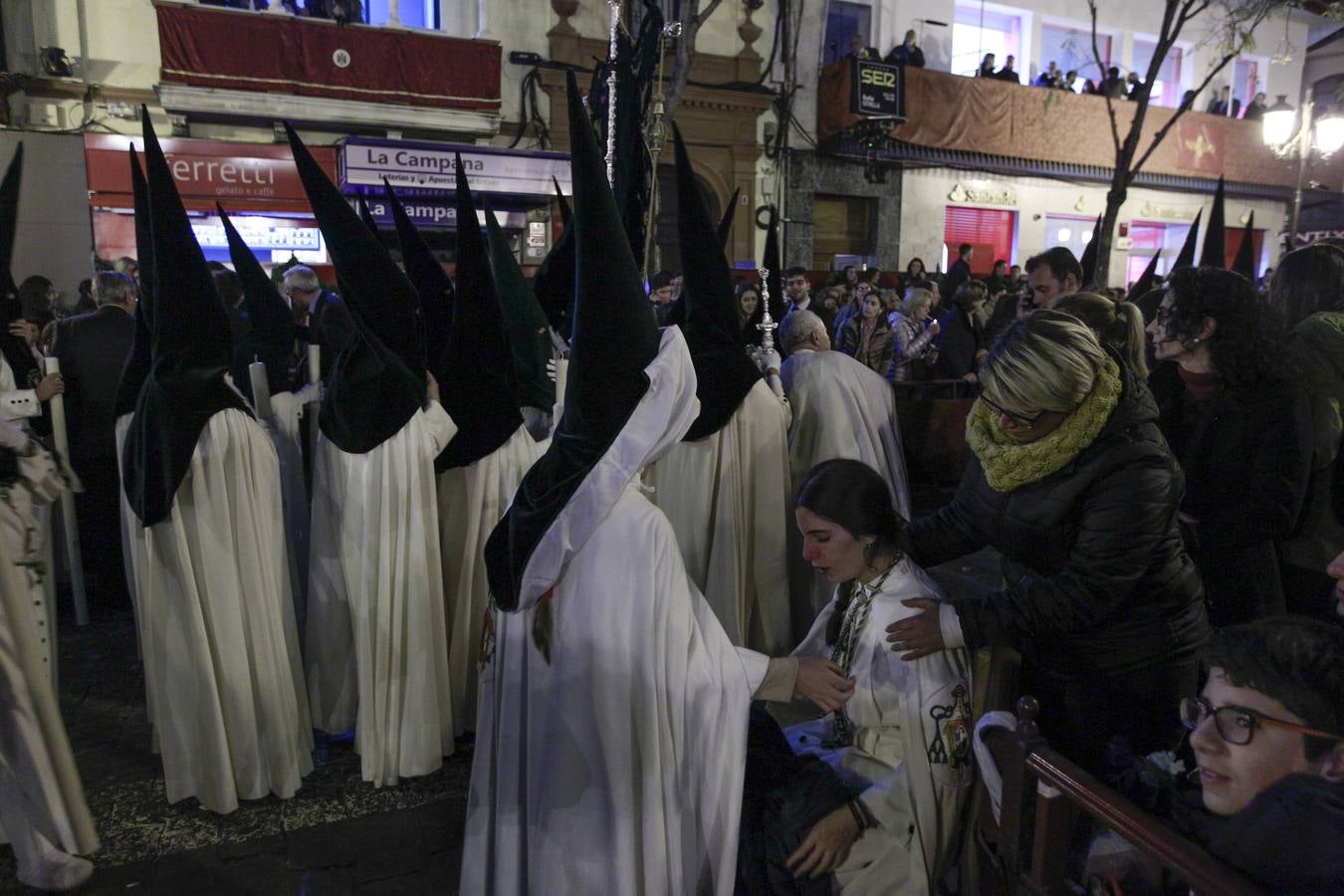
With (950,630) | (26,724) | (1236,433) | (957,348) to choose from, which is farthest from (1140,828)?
(957,348)

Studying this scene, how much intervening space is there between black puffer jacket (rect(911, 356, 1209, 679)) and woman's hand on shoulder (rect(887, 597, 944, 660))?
0.25 ft

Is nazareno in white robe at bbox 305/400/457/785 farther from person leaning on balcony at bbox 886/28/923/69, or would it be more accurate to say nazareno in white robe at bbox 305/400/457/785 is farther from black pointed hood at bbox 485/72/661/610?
person leaning on balcony at bbox 886/28/923/69

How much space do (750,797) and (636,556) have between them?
76cm

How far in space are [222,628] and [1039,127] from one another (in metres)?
19.5

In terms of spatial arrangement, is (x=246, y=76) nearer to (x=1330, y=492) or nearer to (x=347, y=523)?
(x=347, y=523)

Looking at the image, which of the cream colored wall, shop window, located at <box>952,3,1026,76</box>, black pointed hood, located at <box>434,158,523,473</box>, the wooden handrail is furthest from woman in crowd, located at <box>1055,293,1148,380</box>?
shop window, located at <box>952,3,1026,76</box>

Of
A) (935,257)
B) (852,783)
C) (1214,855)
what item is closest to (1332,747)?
(1214,855)

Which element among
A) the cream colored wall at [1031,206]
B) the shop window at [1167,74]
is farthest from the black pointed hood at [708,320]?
the shop window at [1167,74]

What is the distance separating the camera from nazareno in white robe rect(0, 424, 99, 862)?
2.49 meters

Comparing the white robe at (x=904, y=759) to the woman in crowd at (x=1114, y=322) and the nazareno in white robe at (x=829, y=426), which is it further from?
the nazareno in white robe at (x=829, y=426)

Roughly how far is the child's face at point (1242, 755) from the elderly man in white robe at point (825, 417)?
3.33m

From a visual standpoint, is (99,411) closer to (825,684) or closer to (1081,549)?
(825,684)

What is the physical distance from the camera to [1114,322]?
3410 mm

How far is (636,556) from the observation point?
2117mm
